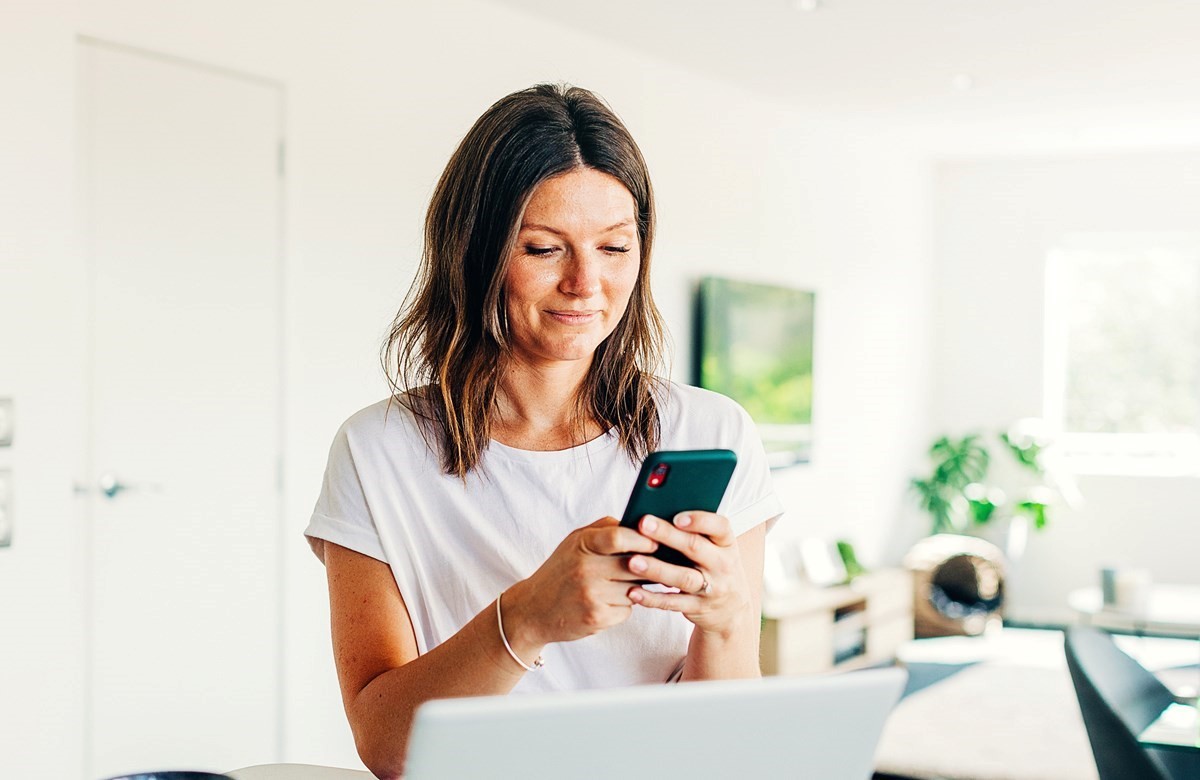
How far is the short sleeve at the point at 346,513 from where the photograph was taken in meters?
1.19

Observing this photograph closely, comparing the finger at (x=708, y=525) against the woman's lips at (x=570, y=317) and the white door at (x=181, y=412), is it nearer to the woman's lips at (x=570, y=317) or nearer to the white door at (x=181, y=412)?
the woman's lips at (x=570, y=317)

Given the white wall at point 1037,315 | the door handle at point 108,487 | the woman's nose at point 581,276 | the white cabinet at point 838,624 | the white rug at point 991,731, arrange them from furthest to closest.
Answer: the white wall at point 1037,315 < the white cabinet at point 838,624 < the white rug at point 991,731 < the door handle at point 108,487 < the woman's nose at point 581,276

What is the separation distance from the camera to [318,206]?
340cm

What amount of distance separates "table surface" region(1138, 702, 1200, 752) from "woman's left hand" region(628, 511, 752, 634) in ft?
5.19

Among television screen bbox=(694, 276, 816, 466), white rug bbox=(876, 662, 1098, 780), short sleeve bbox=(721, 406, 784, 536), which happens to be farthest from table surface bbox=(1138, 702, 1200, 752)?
television screen bbox=(694, 276, 816, 466)

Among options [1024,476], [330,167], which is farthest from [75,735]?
[1024,476]

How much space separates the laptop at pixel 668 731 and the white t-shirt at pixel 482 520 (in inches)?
17.8

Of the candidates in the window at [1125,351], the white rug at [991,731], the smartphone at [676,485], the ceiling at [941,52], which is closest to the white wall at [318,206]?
the ceiling at [941,52]

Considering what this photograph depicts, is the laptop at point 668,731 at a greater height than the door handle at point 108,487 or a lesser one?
greater

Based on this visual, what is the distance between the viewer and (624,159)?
123 cm

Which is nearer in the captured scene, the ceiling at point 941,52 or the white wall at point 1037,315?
the ceiling at point 941,52

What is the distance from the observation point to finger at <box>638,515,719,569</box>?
939 mm

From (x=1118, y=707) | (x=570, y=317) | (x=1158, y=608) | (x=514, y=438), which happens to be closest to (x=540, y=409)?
(x=514, y=438)

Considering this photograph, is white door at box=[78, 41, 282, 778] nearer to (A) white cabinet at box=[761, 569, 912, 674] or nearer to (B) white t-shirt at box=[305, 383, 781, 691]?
(B) white t-shirt at box=[305, 383, 781, 691]
